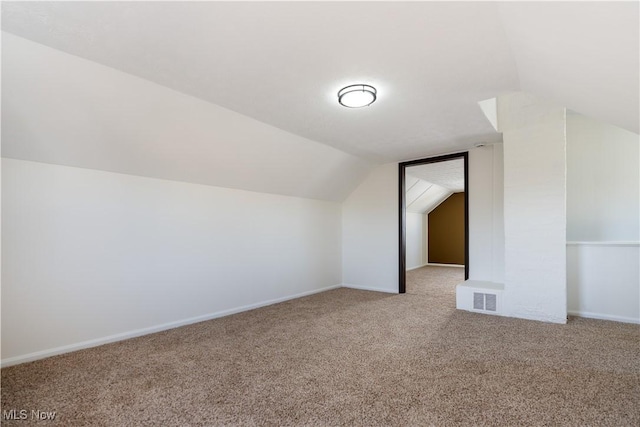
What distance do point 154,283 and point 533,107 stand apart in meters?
4.22

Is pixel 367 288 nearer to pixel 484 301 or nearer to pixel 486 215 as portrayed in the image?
pixel 484 301

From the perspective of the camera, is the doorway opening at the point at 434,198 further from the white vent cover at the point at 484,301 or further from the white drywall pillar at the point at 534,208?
the white drywall pillar at the point at 534,208

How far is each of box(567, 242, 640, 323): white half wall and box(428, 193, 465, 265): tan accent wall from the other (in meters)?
4.99

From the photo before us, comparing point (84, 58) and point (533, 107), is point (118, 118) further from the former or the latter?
point (533, 107)

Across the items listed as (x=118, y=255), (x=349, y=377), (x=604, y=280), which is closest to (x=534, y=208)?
(x=604, y=280)

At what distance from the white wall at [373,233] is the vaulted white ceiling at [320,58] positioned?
2.03 meters

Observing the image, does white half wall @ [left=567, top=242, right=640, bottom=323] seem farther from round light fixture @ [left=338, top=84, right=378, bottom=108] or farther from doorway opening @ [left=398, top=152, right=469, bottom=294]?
round light fixture @ [left=338, top=84, right=378, bottom=108]

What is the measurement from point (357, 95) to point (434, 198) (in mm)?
6239

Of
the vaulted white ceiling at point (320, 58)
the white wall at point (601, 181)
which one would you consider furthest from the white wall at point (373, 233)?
the white wall at point (601, 181)

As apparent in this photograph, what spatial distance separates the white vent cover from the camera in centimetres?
369

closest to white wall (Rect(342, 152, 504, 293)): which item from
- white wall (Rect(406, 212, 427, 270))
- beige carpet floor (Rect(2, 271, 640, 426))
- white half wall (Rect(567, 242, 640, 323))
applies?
white half wall (Rect(567, 242, 640, 323))

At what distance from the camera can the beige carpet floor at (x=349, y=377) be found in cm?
168

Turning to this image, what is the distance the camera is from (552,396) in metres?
1.84

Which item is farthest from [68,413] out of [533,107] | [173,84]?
[533,107]
